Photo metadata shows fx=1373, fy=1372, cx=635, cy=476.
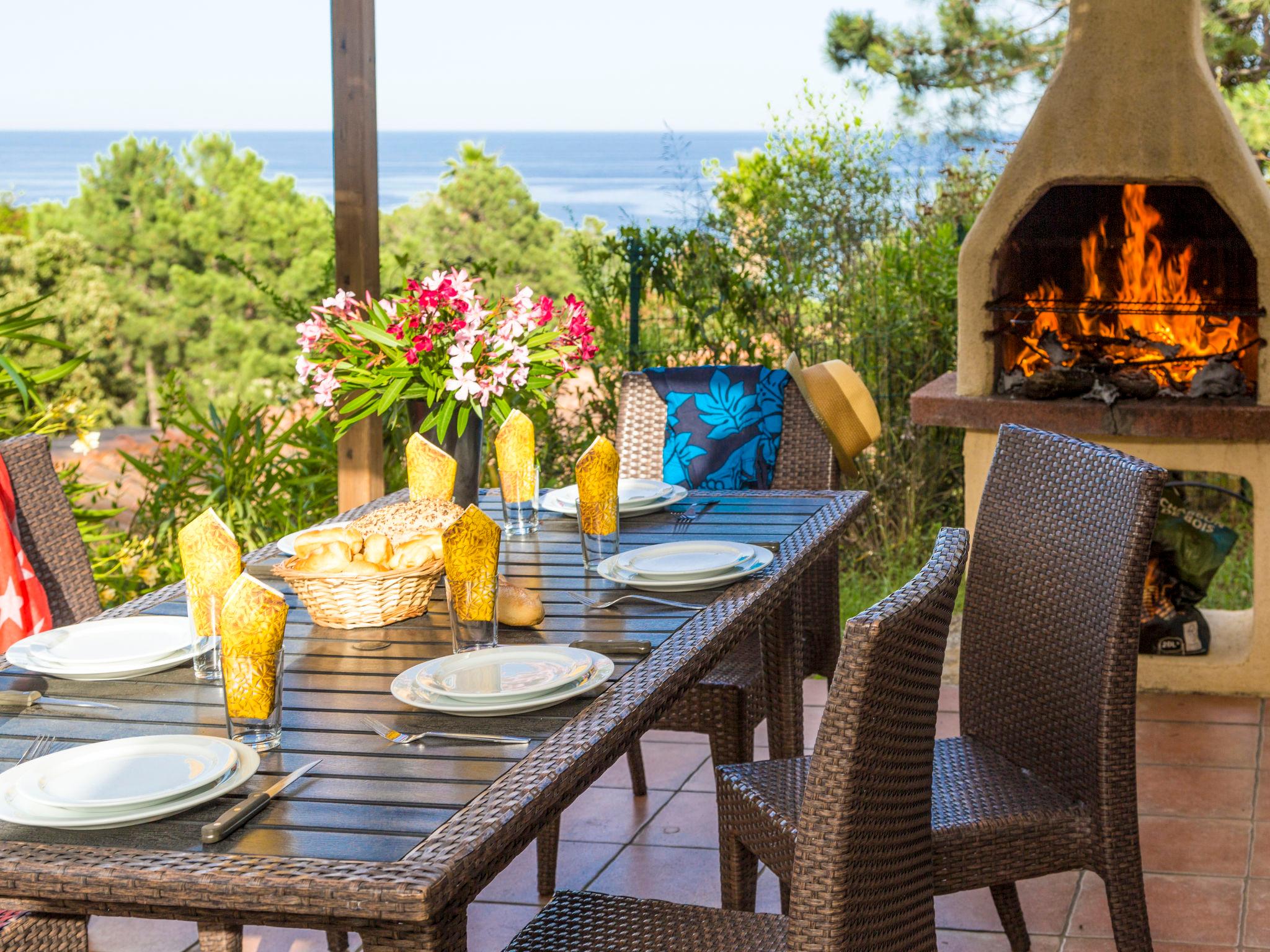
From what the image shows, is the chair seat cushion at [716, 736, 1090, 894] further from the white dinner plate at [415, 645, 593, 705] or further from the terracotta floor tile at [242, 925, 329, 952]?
the terracotta floor tile at [242, 925, 329, 952]

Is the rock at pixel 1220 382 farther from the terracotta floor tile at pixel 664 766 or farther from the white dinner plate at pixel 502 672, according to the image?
the white dinner plate at pixel 502 672

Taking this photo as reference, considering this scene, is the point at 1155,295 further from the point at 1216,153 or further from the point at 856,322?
the point at 856,322

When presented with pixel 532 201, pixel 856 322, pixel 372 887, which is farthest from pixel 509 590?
pixel 532 201

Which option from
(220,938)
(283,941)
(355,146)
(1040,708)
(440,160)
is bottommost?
(283,941)

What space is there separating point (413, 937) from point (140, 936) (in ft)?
5.01

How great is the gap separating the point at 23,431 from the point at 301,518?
0.99 m

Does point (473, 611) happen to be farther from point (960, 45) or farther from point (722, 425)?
point (960, 45)

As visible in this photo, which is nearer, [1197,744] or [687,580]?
[687,580]

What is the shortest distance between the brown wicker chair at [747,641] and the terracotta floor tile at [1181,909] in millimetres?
652

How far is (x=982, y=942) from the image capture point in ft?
7.72

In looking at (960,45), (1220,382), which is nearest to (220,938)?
(1220,382)

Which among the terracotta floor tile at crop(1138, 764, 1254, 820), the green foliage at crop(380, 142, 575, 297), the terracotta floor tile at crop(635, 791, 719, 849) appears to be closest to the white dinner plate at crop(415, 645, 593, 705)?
the terracotta floor tile at crop(635, 791, 719, 849)

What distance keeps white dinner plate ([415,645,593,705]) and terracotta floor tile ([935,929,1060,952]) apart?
108 cm

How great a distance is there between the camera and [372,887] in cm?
108
